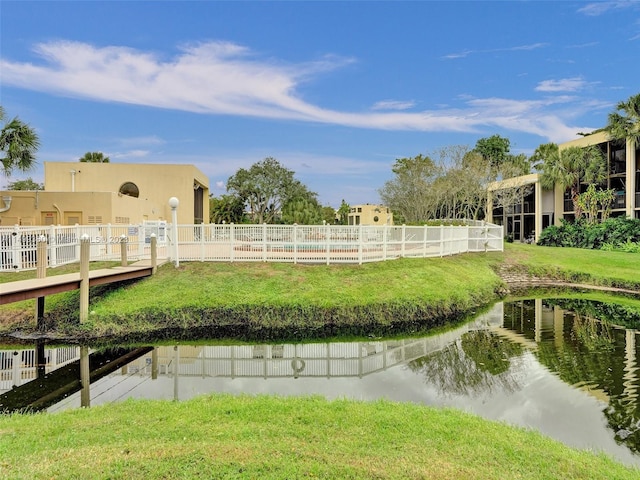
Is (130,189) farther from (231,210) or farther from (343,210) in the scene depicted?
(343,210)

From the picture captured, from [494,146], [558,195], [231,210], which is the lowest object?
[231,210]

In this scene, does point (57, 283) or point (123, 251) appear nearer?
point (57, 283)

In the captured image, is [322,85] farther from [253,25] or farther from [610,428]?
[610,428]

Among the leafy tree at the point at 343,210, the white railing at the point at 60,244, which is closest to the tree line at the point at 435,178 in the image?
the white railing at the point at 60,244

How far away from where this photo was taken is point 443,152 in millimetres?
37219

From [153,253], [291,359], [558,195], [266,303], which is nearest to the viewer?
[291,359]

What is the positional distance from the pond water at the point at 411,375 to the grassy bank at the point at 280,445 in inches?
47.4

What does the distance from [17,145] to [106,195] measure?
393 centimetres

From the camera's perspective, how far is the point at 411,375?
791 centimetres

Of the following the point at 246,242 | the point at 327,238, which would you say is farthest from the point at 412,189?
the point at 246,242

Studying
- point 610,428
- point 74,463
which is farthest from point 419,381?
point 74,463

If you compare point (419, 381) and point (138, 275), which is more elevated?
point (138, 275)

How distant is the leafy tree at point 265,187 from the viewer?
47.8 m

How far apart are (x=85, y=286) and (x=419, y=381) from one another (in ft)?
26.9
